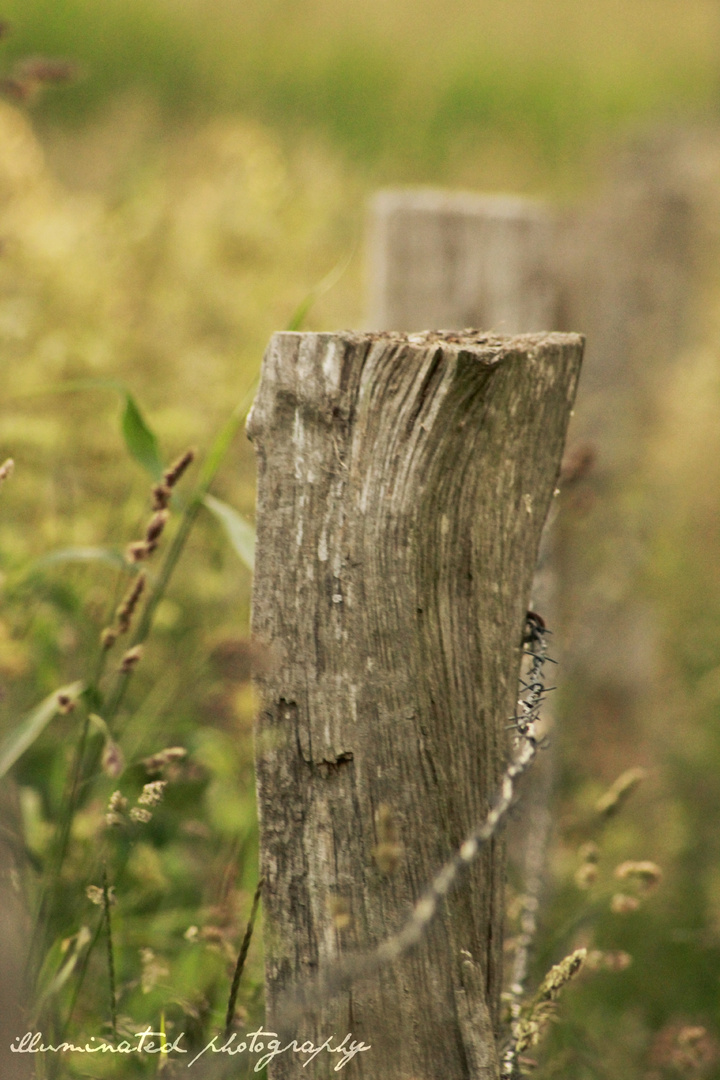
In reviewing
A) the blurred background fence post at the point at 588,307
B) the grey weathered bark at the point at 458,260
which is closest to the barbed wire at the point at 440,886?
the blurred background fence post at the point at 588,307

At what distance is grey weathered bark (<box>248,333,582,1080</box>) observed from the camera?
3.12ft

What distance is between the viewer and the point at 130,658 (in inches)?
47.5

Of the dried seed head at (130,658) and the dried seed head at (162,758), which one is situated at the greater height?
the dried seed head at (130,658)

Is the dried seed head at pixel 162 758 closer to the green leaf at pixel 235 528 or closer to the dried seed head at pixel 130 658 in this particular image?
the dried seed head at pixel 130 658

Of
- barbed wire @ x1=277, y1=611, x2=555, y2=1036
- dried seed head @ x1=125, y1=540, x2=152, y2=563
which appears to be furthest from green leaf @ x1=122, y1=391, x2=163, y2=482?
barbed wire @ x1=277, y1=611, x2=555, y2=1036

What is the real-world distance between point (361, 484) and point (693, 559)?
313 centimetres

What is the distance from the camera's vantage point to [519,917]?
153 cm

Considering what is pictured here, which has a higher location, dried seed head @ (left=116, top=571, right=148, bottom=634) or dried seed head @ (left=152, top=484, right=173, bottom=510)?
dried seed head @ (left=152, top=484, right=173, bottom=510)

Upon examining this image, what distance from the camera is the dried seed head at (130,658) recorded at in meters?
1.20

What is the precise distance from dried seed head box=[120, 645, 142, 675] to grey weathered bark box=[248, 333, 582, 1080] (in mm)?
266

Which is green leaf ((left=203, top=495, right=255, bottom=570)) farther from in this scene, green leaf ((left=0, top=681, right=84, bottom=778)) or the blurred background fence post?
the blurred background fence post

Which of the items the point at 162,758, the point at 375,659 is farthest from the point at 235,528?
the point at 375,659

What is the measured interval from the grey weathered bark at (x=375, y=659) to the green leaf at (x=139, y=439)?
17.2 inches

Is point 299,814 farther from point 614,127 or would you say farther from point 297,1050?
point 614,127
